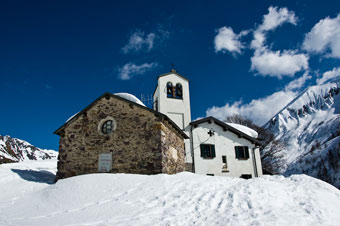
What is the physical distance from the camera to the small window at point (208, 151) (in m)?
18.8

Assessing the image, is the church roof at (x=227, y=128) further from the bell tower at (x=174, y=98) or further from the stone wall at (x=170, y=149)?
the stone wall at (x=170, y=149)

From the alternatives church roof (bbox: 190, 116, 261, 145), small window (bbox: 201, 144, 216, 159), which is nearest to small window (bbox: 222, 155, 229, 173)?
small window (bbox: 201, 144, 216, 159)

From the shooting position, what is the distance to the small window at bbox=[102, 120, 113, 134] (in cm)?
1206

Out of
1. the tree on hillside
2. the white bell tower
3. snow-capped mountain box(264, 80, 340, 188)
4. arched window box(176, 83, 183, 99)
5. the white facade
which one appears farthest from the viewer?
snow-capped mountain box(264, 80, 340, 188)

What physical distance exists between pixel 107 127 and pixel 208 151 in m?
9.75

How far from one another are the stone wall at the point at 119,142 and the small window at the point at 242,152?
874 cm

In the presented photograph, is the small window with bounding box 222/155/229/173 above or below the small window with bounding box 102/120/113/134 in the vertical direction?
below

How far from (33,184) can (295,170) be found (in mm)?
38163

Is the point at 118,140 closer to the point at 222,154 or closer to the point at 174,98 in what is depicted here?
the point at 174,98

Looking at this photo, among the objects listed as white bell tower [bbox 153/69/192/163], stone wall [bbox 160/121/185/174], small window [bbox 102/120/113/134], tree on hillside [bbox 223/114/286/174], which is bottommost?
stone wall [bbox 160/121/185/174]

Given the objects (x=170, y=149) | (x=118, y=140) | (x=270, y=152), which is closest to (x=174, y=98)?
(x=170, y=149)

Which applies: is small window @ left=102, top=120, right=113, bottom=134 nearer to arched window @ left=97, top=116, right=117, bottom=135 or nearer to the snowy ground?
arched window @ left=97, top=116, right=117, bottom=135

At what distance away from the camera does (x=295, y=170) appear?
121ft

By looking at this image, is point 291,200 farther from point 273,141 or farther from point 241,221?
point 273,141
